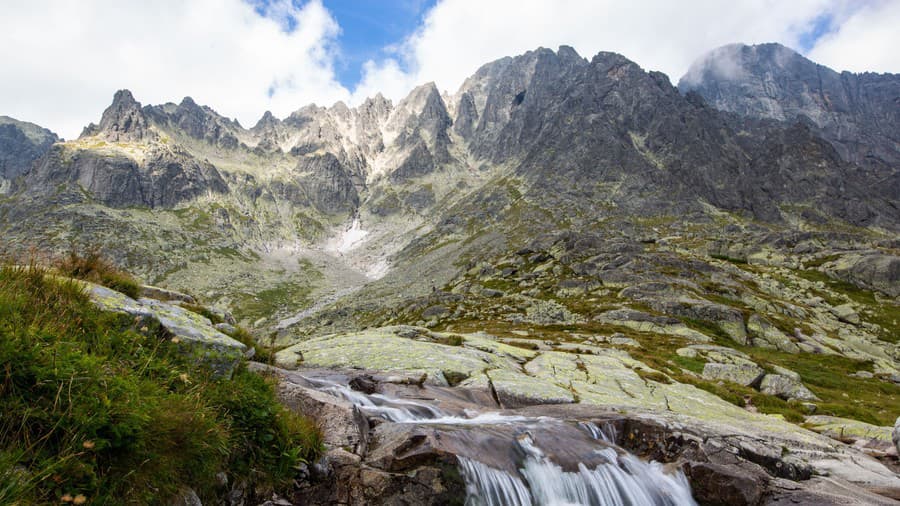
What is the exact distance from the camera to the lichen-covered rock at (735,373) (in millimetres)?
35616

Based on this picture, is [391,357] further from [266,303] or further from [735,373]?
[266,303]

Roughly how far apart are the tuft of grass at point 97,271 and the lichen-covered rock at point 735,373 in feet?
139

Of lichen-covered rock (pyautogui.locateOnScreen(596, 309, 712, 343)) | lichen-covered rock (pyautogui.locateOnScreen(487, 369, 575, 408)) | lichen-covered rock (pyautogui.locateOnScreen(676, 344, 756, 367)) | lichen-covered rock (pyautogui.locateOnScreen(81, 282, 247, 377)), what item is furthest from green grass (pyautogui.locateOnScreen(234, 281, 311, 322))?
lichen-covered rock (pyautogui.locateOnScreen(81, 282, 247, 377))

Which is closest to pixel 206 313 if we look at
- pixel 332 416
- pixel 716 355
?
pixel 332 416

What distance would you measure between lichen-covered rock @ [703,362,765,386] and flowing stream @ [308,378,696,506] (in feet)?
92.6

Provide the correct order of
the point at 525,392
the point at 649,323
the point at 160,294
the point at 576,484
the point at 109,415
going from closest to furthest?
the point at 109,415
the point at 576,484
the point at 160,294
the point at 525,392
the point at 649,323

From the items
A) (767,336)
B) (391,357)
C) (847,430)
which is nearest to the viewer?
(847,430)

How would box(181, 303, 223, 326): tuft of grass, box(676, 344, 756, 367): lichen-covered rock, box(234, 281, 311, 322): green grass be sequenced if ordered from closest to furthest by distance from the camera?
box(181, 303, 223, 326): tuft of grass < box(676, 344, 756, 367): lichen-covered rock < box(234, 281, 311, 322): green grass

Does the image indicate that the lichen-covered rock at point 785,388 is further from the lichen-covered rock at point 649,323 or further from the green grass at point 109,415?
the green grass at point 109,415

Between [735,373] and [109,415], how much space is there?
44.9 metres

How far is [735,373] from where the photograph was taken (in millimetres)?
36500

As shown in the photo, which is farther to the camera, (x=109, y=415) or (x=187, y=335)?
(x=187, y=335)

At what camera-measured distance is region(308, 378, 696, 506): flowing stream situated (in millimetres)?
10445

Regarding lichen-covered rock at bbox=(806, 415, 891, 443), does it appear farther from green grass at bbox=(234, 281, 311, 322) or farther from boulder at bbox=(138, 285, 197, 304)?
green grass at bbox=(234, 281, 311, 322)
